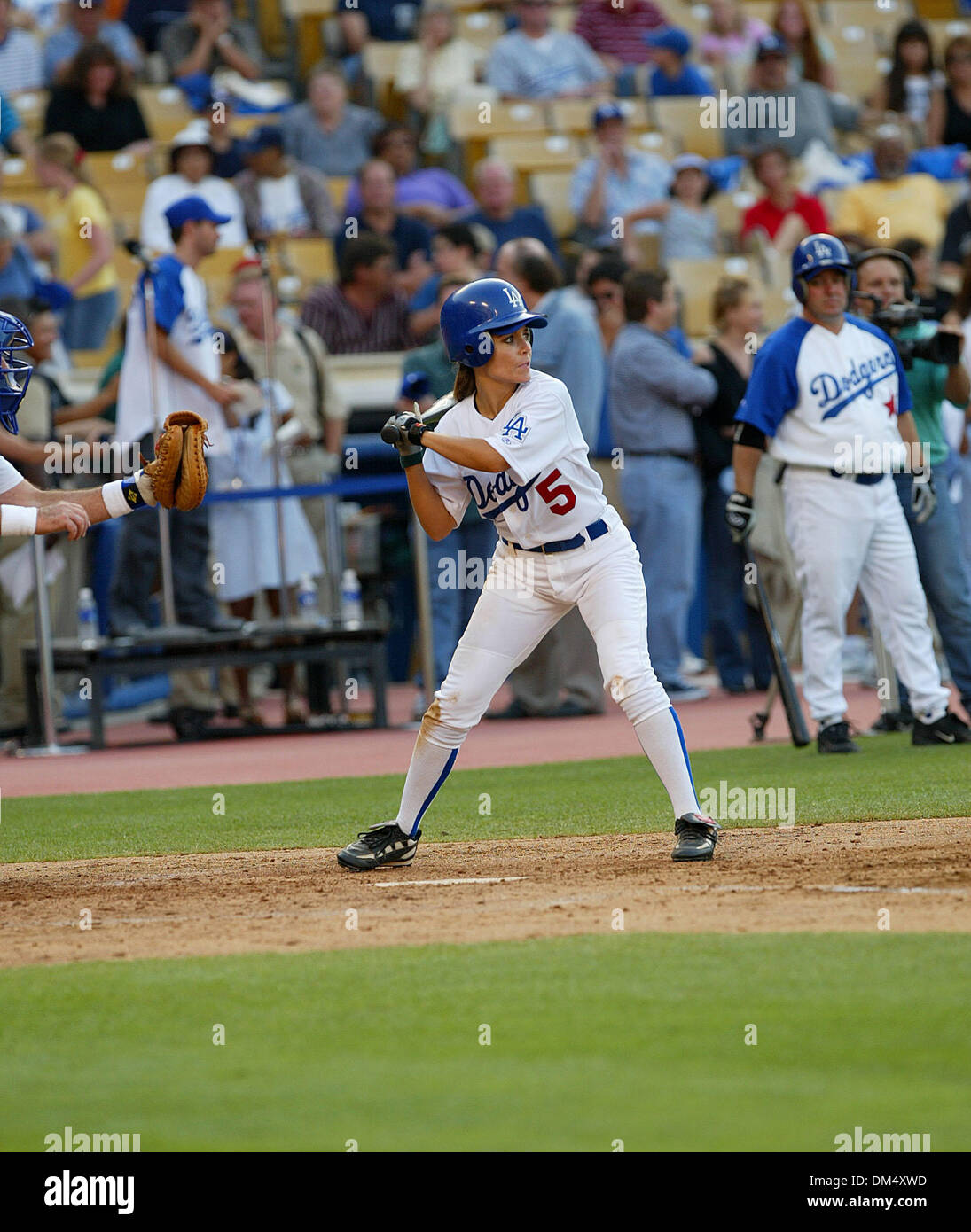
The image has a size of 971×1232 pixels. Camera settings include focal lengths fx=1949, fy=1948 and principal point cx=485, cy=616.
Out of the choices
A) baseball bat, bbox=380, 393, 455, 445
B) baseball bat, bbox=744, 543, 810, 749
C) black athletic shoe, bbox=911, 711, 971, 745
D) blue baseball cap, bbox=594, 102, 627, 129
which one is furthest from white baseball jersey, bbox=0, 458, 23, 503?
blue baseball cap, bbox=594, 102, 627, 129

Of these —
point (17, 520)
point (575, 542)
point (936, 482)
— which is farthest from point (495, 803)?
point (936, 482)

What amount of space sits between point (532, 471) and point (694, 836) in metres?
1.46

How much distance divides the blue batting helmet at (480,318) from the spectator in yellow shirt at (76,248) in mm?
10406

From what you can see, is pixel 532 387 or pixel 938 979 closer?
pixel 938 979

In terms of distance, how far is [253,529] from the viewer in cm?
1405

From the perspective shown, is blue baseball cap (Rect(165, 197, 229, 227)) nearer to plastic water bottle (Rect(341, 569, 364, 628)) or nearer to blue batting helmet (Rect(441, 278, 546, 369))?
plastic water bottle (Rect(341, 569, 364, 628))

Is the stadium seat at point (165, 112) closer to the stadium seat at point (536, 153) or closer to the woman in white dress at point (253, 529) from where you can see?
the stadium seat at point (536, 153)

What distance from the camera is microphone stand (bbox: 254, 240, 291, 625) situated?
1312 centimetres

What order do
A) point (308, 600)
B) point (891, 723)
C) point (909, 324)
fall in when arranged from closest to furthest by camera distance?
point (909, 324), point (891, 723), point (308, 600)

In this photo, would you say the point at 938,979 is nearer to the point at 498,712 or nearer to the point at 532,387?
the point at 532,387

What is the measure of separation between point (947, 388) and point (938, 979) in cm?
678

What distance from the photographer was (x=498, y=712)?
14125 mm

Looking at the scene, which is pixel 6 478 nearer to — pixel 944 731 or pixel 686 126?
pixel 944 731
